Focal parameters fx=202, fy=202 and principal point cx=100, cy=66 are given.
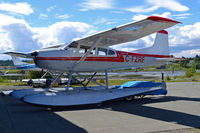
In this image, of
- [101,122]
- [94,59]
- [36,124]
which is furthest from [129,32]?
[36,124]

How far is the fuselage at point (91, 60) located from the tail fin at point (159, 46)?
1.05ft

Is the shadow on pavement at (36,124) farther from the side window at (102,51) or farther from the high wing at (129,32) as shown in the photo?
the side window at (102,51)

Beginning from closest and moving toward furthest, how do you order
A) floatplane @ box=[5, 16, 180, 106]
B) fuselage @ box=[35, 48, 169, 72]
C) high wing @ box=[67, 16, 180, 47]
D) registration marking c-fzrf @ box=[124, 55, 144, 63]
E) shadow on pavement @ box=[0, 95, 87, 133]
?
1. shadow on pavement @ box=[0, 95, 87, 133]
2. high wing @ box=[67, 16, 180, 47]
3. floatplane @ box=[5, 16, 180, 106]
4. fuselage @ box=[35, 48, 169, 72]
5. registration marking c-fzrf @ box=[124, 55, 144, 63]

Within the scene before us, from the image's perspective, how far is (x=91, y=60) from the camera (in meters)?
10.3

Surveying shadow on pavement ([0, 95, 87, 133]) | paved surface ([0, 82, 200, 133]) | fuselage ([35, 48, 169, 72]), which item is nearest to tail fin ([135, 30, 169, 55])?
fuselage ([35, 48, 169, 72])

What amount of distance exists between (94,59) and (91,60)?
175mm

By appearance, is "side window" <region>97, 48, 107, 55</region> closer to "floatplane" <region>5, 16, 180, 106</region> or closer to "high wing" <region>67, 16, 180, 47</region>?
"floatplane" <region>5, 16, 180, 106</region>

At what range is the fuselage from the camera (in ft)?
30.7

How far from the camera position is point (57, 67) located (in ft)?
31.4

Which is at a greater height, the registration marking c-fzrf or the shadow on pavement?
the registration marking c-fzrf

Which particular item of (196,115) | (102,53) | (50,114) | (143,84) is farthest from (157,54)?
(50,114)

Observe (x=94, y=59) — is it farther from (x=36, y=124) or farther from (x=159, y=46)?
(x=36, y=124)

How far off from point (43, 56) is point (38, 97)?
2022 mm

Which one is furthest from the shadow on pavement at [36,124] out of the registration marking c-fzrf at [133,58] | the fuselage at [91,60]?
the registration marking c-fzrf at [133,58]
